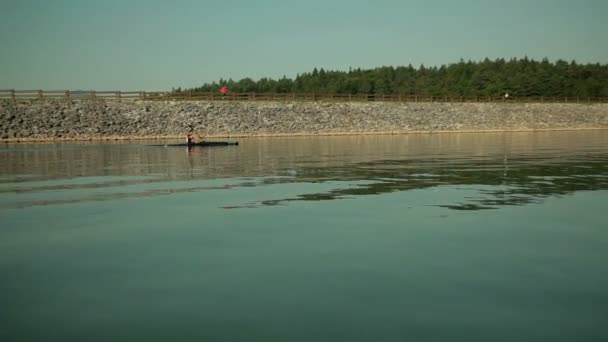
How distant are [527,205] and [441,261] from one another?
644 cm

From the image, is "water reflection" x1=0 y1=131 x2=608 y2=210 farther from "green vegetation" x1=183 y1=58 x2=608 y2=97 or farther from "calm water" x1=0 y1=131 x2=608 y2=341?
"green vegetation" x1=183 y1=58 x2=608 y2=97

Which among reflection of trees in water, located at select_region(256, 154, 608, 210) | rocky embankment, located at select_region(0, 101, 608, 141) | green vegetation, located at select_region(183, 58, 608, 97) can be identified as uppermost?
green vegetation, located at select_region(183, 58, 608, 97)

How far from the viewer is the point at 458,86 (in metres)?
143

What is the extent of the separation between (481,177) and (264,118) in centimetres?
4752

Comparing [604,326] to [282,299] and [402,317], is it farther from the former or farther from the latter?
[282,299]

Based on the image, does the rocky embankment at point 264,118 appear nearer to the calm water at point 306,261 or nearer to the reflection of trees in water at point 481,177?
the reflection of trees in water at point 481,177

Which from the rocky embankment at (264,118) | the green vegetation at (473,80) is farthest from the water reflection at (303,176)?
the green vegetation at (473,80)

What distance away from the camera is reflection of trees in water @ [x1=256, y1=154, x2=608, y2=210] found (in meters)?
16.4

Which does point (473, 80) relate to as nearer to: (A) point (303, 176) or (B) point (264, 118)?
(B) point (264, 118)

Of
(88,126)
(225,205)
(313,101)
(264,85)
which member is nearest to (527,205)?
(225,205)

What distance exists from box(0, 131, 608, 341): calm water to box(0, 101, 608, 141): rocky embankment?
127 ft

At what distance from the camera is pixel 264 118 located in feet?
219

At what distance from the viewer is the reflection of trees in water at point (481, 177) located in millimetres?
16359

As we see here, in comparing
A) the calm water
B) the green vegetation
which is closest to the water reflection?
the calm water
